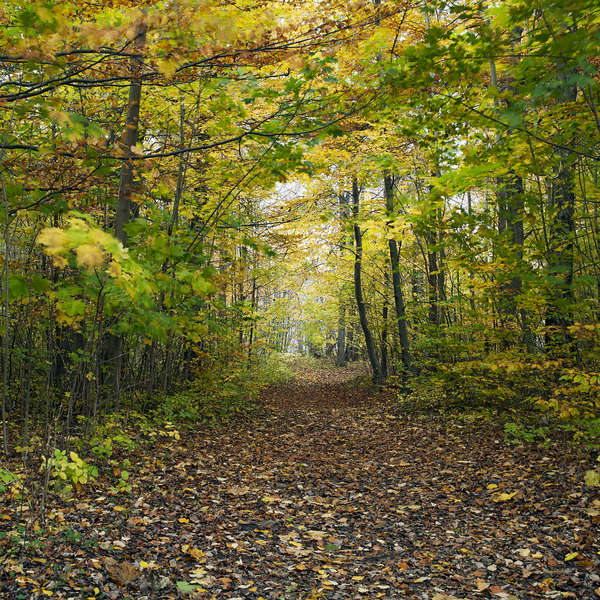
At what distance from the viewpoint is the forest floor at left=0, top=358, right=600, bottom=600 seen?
10.1 ft

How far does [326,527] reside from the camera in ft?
14.3

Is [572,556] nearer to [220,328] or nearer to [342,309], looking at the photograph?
[220,328]

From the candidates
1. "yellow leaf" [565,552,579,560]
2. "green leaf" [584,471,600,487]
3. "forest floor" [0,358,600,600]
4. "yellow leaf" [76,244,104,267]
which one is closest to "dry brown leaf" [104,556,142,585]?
"forest floor" [0,358,600,600]

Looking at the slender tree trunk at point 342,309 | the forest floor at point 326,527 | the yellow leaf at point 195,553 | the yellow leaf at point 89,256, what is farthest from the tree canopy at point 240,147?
the slender tree trunk at point 342,309

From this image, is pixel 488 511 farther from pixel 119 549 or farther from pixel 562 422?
pixel 119 549

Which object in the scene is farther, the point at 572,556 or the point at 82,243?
the point at 572,556

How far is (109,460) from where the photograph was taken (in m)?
4.95

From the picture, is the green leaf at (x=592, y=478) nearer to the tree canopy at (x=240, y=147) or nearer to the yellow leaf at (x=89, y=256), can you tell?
the tree canopy at (x=240, y=147)

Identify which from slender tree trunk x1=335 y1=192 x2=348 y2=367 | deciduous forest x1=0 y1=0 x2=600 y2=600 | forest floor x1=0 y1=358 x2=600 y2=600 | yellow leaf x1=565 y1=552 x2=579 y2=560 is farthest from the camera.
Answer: slender tree trunk x1=335 y1=192 x2=348 y2=367

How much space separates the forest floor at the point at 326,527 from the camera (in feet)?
10.1

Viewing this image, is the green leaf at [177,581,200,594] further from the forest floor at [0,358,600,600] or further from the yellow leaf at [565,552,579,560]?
the yellow leaf at [565,552,579,560]

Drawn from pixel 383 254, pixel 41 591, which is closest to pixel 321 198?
pixel 383 254

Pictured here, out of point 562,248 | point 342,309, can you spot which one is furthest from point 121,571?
point 342,309

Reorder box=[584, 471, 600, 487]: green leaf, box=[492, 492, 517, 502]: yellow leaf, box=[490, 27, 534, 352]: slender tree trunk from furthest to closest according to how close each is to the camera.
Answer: box=[490, 27, 534, 352]: slender tree trunk < box=[492, 492, 517, 502]: yellow leaf < box=[584, 471, 600, 487]: green leaf
